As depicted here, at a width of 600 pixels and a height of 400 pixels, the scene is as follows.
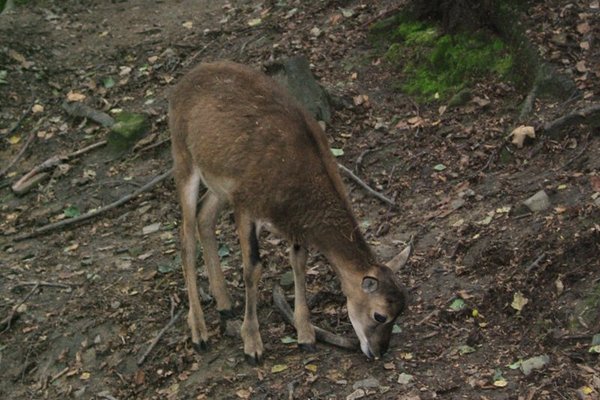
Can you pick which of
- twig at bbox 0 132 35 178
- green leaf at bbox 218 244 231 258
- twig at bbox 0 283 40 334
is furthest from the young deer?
twig at bbox 0 132 35 178

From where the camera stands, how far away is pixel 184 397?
811 centimetres

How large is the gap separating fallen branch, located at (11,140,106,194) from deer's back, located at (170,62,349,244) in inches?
144

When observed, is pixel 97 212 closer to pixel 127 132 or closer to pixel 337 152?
pixel 127 132

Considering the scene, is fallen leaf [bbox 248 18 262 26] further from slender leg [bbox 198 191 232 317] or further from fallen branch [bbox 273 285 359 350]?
fallen branch [bbox 273 285 359 350]

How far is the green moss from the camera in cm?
1149

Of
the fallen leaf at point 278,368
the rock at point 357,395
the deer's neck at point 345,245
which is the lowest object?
the fallen leaf at point 278,368

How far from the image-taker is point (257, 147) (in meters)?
8.44

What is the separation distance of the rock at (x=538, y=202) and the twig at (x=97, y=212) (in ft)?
14.7

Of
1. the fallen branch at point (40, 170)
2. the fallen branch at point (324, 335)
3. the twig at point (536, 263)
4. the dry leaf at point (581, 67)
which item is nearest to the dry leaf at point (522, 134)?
the dry leaf at point (581, 67)

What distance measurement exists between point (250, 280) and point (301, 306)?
1.69 ft

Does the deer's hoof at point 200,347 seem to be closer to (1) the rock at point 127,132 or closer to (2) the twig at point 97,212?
(2) the twig at point 97,212

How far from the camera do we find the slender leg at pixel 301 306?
27.6ft

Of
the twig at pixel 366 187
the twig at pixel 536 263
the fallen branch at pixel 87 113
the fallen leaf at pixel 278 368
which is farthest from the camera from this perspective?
the fallen branch at pixel 87 113

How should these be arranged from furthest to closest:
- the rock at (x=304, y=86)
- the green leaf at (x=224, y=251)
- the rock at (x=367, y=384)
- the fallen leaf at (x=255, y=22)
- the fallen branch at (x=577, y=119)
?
1. the fallen leaf at (x=255, y=22)
2. the rock at (x=304, y=86)
3. the green leaf at (x=224, y=251)
4. the fallen branch at (x=577, y=119)
5. the rock at (x=367, y=384)
